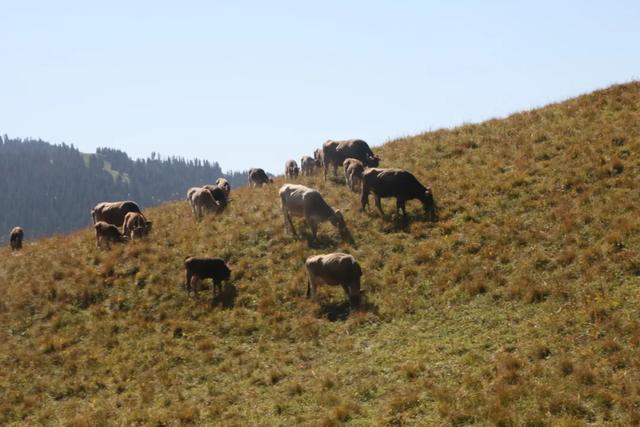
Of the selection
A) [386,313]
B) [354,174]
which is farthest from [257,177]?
[386,313]

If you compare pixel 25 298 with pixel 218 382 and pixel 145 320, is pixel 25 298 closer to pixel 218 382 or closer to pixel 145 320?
pixel 145 320

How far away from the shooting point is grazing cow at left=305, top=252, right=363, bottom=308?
69.6 ft

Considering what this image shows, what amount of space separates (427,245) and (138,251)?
1223 cm

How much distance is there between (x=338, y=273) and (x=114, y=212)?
52.1ft

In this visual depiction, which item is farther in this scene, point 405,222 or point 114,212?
point 114,212

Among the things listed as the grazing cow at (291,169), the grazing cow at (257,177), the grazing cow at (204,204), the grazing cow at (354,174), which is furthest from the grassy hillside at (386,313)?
the grazing cow at (257,177)

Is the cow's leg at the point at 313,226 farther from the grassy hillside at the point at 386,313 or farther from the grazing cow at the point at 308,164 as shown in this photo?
the grazing cow at the point at 308,164

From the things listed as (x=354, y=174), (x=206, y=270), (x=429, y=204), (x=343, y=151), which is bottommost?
(x=206, y=270)

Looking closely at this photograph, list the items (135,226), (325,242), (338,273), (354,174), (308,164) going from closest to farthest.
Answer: (338,273) → (325,242) → (135,226) → (354,174) → (308,164)

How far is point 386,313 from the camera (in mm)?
19953

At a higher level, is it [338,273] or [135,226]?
[135,226]

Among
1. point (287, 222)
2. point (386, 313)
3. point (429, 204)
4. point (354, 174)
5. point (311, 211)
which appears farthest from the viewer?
point (354, 174)

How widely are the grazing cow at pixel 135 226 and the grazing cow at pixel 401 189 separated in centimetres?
1066

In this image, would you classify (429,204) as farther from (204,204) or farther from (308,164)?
(308,164)
